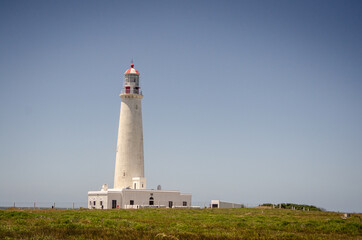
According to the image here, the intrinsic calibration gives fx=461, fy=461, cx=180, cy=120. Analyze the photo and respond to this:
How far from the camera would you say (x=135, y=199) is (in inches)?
2603

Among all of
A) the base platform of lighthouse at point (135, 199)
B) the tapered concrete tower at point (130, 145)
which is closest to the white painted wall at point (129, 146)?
the tapered concrete tower at point (130, 145)

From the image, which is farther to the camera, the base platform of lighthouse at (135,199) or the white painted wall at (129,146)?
the white painted wall at (129,146)

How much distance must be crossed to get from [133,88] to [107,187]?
15.5 metres

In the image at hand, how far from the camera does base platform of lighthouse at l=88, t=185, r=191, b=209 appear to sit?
65062mm

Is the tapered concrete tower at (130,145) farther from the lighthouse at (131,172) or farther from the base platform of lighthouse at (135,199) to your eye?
the base platform of lighthouse at (135,199)

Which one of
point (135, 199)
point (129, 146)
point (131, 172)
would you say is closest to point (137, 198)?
point (135, 199)

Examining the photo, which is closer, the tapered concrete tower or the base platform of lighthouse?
the base platform of lighthouse

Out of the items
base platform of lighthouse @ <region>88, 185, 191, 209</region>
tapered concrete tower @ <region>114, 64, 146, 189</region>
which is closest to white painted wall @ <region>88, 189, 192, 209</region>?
base platform of lighthouse @ <region>88, 185, 191, 209</region>

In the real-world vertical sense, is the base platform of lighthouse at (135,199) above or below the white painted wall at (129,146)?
below

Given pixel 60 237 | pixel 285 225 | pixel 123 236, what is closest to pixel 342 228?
pixel 285 225

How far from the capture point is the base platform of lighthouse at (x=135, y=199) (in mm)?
65062

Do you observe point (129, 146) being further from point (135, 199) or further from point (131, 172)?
point (135, 199)

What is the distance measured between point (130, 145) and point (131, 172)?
13.1 feet

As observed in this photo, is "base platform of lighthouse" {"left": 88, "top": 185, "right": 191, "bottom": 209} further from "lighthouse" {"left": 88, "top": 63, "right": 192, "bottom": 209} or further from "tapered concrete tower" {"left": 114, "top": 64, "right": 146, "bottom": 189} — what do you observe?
"tapered concrete tower" {"left": 114, "top": 64, "right": 146, "bottom": 189}
